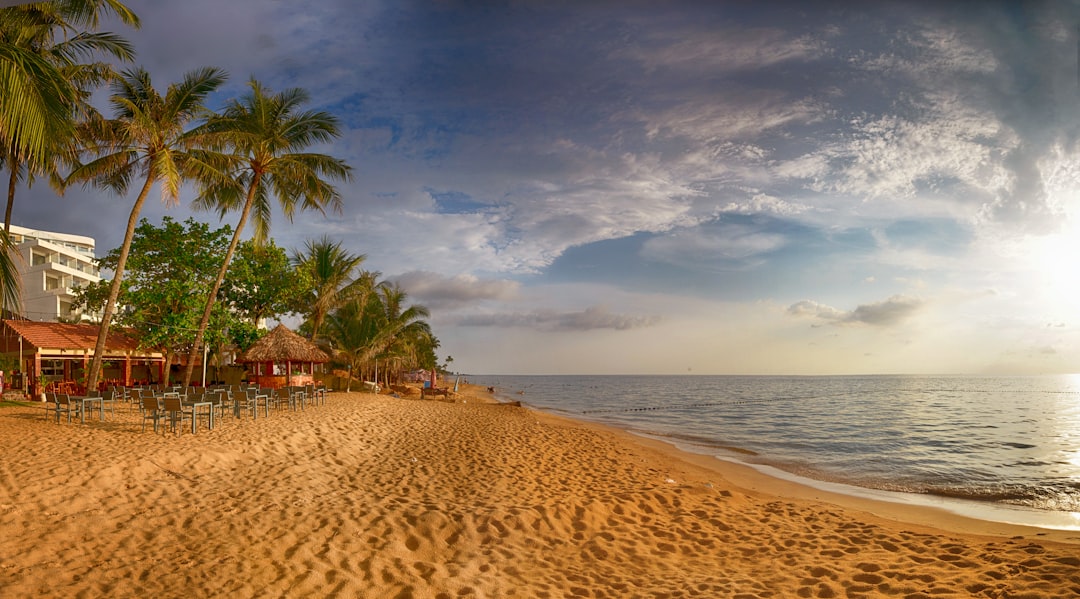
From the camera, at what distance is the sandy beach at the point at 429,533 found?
16.0ft

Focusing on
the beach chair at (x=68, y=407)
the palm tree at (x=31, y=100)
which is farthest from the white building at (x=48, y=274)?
the palm tree at (x=31, y=100)

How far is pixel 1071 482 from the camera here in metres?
12.4

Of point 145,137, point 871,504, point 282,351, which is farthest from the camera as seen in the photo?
point 282,351

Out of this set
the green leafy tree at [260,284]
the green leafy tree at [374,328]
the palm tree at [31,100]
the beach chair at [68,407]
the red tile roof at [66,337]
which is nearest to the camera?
the palm tree at [31,100]

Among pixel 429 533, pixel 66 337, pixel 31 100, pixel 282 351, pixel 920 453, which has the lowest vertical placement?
pixel 920 453

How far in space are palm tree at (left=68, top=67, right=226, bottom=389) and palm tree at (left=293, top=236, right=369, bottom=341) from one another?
1101cm

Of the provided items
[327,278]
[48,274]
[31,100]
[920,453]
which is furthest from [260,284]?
[48,274]

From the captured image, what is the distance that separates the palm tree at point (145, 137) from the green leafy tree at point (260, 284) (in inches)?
298

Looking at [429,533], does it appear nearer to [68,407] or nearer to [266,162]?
[68,407]

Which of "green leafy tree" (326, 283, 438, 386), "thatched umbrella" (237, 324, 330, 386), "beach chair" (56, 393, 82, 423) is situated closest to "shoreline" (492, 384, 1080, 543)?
"beach chair" (56, 393, 82, 423)

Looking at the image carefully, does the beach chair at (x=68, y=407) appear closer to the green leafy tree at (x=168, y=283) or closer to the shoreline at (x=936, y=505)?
the green leafy tree at (x=168, y=283)

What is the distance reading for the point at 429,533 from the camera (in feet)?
19.9

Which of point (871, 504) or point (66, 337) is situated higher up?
point (66, 337)

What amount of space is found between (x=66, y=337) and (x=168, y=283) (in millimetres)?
3639
